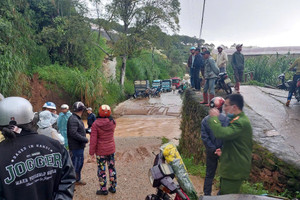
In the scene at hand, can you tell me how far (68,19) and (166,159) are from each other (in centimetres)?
1843

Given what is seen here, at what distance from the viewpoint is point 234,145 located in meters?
2.55

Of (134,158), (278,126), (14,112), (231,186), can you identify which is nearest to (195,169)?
(278,126)

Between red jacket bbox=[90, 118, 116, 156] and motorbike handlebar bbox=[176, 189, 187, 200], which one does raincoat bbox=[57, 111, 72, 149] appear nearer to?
red jacket bbox=[90, 118, 116, 156]

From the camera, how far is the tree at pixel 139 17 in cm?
2223

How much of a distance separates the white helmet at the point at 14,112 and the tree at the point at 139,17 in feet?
68.4

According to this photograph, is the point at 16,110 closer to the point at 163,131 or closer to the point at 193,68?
the point at 193,68

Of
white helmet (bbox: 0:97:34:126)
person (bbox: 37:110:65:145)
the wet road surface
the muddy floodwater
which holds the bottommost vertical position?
the muddy floodwater

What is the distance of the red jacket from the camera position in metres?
3.83

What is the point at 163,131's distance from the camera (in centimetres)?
1202

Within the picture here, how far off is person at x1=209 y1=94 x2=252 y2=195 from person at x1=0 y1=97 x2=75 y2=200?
1596 millimetres

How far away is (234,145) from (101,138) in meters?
2.15

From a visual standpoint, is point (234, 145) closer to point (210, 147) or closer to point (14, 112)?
point (210, 147)

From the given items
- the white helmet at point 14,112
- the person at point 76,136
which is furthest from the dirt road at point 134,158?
the white helmet at point 14,112

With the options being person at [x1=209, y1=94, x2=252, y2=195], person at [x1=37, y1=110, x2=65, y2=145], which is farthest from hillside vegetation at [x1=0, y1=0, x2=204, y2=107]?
person at [x1=209, y1=94, x2=252, y2=195]
